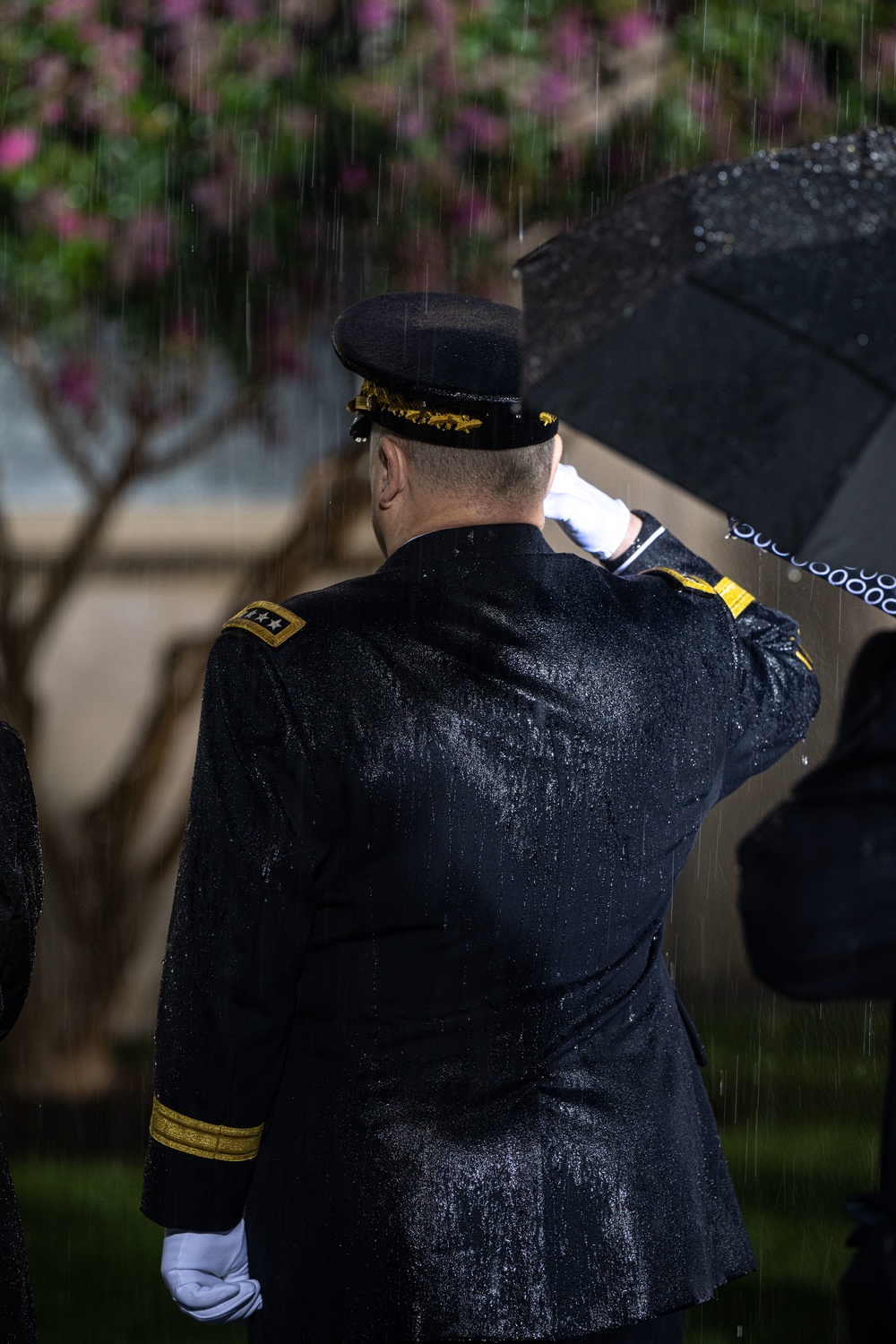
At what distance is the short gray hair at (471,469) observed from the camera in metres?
1.66

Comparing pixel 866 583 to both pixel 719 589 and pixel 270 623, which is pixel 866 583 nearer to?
pixel 719 589

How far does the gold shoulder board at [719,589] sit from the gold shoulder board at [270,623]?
0.45 m

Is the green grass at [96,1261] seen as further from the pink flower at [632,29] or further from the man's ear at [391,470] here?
the pink flower at [632,29]

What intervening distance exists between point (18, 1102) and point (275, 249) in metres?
2.64

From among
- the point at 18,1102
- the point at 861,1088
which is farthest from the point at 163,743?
the point at 861,1088

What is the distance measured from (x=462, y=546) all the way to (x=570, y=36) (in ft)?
9.08

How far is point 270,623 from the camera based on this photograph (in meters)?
1.65

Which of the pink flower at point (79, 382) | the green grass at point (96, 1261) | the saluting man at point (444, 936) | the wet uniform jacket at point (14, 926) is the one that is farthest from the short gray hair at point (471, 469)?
the pink flower at point (79, 382)

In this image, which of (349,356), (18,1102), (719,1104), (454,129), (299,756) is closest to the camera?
(299,756)

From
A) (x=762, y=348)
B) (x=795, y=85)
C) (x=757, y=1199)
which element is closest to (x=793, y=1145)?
(x=757, y=1199)

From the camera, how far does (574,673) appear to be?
160 centimetres

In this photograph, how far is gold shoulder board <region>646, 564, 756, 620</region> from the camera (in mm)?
1765

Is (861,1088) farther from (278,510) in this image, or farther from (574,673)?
(574,673)

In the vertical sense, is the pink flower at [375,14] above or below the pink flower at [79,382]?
above
